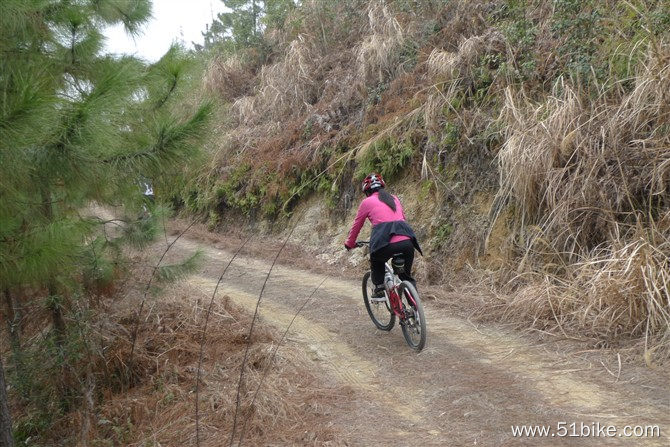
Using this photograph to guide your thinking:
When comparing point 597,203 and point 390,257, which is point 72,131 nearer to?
point 390,257

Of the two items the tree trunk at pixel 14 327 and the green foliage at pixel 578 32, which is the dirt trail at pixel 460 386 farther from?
the green foliage at pixel 578 32

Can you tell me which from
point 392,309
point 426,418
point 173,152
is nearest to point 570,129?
point 392,309

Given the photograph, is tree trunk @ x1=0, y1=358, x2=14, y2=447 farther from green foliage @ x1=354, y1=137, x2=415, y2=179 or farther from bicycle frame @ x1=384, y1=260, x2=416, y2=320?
green foliage @ x1=354, y1=137, x2=415, y2=179

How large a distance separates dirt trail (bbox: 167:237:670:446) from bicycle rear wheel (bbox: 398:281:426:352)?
0.40 ft

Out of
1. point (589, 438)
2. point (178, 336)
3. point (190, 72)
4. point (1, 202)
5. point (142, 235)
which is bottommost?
point (589, 438)

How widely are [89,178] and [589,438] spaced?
13.0ft

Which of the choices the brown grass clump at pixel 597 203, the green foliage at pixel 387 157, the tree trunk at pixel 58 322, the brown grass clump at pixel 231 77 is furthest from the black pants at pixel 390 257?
the brown grass clump at pixel 231 77

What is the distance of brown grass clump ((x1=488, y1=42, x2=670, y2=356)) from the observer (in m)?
5.78

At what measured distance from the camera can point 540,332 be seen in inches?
243

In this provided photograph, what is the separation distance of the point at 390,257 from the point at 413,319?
2.34 ft

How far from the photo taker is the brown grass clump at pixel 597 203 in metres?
5.78

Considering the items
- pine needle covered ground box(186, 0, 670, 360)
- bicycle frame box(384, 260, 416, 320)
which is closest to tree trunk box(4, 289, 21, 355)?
pine needle covered ground box(186, 0, 670, 360)

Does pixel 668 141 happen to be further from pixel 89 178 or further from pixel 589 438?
pixel 89 178

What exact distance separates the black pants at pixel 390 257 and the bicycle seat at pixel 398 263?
0.03m
